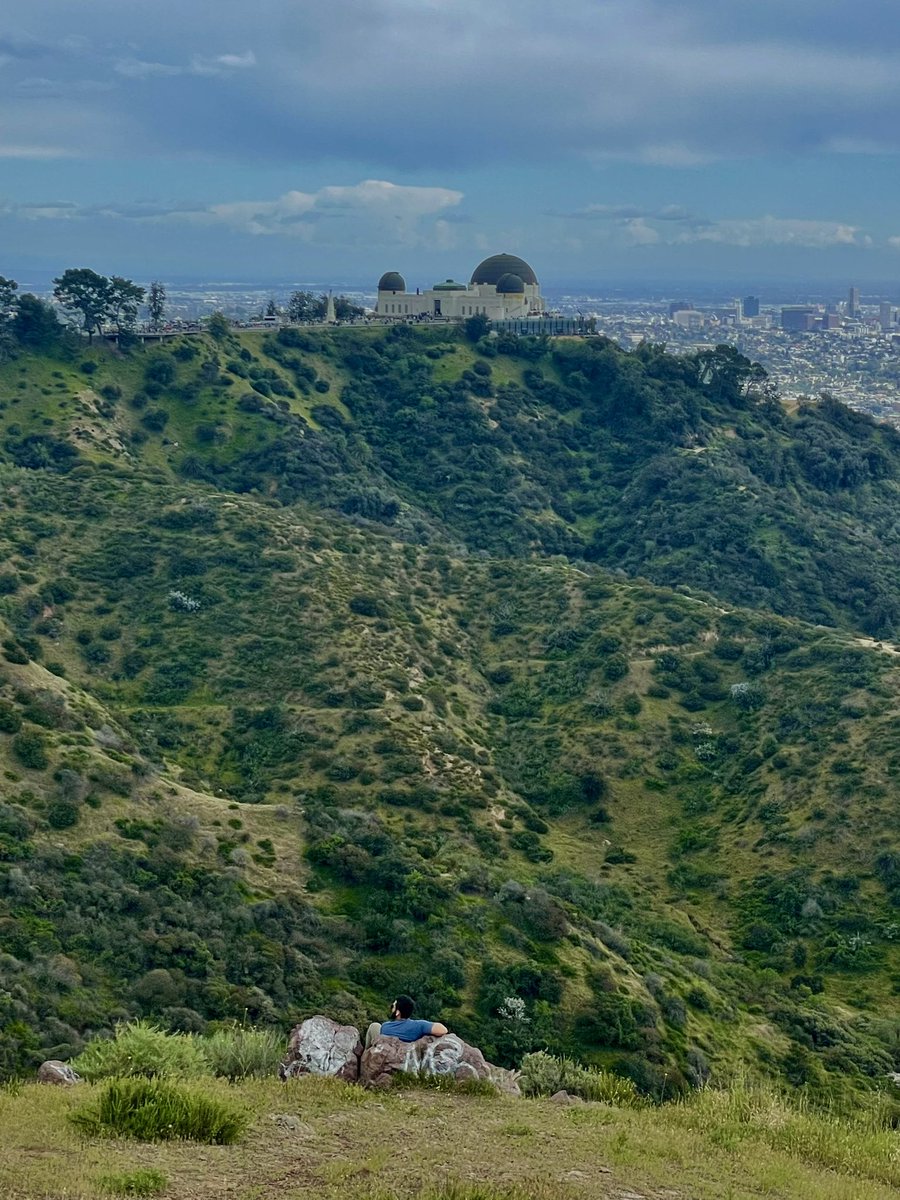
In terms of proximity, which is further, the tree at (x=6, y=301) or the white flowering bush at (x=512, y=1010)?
the tree at (x=6, y=301)

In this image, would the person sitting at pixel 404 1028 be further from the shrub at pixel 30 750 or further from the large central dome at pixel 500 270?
the large central dome at pixel 500 270

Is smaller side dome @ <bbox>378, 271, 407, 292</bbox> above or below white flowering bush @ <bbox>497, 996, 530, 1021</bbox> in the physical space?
above

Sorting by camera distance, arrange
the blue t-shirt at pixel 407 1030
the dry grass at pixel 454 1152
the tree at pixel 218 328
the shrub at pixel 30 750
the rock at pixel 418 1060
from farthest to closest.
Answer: the tree at pixel 218 328 → the shrub at pixel 30 750 → the blue t-shirt at pixel 407 1030 → the rock at pixel 418 1060 → the dry grass at pixel 454 1152

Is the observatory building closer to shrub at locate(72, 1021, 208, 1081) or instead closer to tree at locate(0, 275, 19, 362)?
tree at locate(0, 275, 19, 362)

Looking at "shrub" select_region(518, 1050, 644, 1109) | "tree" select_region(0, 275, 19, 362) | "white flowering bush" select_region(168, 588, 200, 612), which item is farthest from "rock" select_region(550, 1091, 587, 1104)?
"tree" select_region(0, 275, 19, 362)

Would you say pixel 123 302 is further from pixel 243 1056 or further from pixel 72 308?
pixel 243 1056

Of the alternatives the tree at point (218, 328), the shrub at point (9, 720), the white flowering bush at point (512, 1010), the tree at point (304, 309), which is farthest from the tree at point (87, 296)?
the white flowering bush at point (512, 1010)
